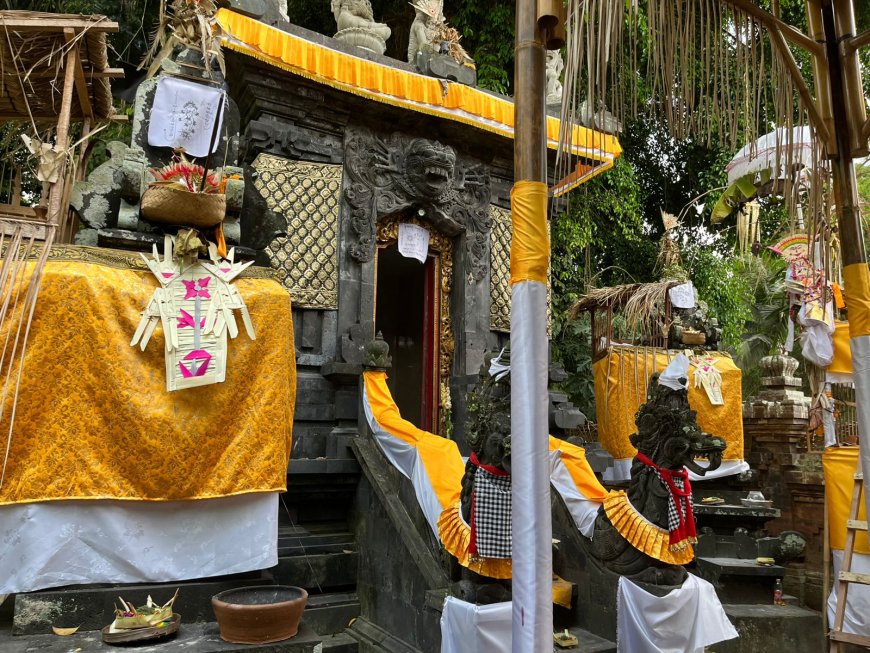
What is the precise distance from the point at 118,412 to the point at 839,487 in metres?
6.30

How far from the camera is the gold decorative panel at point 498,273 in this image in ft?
29.5

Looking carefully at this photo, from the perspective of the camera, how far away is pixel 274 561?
4.93m

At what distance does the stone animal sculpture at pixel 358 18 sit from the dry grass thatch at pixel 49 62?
3.30m

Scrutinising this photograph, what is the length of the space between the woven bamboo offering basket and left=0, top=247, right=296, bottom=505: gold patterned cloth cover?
1.42ft

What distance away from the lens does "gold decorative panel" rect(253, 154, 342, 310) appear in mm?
7457

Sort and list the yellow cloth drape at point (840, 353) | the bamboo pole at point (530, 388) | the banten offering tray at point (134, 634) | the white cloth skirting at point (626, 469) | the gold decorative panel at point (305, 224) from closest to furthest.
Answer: the bamboo pole at point (530, 388) → the banten offering tray at point (134, 634) → the yellow cloth drape at point (840, 353) → the gold decorative panel at point (305, 224) → the white cloth skirting at point (626, 469)

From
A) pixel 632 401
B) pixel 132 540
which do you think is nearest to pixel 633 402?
pixel 632 401

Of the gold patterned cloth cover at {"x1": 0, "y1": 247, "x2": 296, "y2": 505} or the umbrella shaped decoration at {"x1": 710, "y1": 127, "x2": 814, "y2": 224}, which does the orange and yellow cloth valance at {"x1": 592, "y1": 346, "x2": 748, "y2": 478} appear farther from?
the gold patterned cloth cover at {"x1": 0, "y1": 247, "x2": 296, "y2": 505}

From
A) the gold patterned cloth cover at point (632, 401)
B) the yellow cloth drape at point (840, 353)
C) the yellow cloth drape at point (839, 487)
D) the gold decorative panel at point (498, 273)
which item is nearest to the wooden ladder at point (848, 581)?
the yellow cloth drape at point (839, 487)

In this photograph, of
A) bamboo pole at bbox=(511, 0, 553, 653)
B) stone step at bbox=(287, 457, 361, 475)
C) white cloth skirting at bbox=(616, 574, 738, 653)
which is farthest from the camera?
stone step at bbox=(287, 457, 361, 475)

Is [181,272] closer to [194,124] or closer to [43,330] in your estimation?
[43,330]

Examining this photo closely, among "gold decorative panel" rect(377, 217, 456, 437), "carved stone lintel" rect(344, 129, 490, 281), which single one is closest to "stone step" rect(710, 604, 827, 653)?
"gold decorative panel" rect(377, 217, 456, 437)

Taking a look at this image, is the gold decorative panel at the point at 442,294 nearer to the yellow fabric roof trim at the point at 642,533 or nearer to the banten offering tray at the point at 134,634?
the yellow fabric roof trim at the point at 642,533

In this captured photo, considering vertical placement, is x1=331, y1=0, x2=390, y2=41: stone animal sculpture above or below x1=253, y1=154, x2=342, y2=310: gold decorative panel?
above
